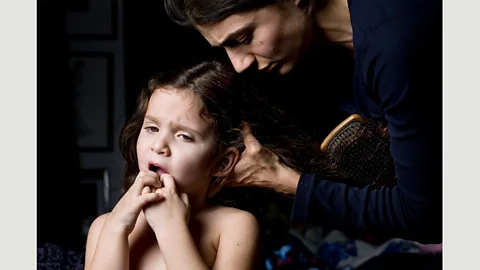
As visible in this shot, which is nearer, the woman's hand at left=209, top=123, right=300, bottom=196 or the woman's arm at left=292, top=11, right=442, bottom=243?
the woman's arm at left=292, top=11, right=442, bottom=243

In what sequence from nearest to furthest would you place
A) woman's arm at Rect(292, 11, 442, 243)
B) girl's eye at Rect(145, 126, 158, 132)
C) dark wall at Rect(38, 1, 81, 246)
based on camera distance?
1. woman's arm at Rect(292, 11, 442, 243)
2. girl's eye at Rect(145, 126, 158, 132)
3. dark wall at Rect(38, 1, 81, 246)

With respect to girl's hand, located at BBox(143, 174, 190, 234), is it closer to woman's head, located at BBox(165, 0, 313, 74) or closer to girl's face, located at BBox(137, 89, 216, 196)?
girl's face, located at BBox(137, 89, 216, 196)

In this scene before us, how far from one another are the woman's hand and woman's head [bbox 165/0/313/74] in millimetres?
132

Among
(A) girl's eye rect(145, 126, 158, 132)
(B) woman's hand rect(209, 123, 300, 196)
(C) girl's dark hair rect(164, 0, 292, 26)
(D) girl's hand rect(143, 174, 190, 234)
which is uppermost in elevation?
(C) girl's dark hair rect(164, 0, 292, 26)

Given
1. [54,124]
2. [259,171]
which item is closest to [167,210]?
[259,171]

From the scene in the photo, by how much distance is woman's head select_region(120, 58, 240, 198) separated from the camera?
1.31 m

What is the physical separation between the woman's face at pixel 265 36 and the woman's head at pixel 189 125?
0.05 metres

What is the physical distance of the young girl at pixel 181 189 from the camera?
128 cm

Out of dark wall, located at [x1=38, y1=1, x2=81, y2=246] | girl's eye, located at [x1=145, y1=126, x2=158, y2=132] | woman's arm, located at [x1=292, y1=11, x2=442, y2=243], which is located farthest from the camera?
dark wall, located at [x1=38, y1=1, x2=81, y2=246]

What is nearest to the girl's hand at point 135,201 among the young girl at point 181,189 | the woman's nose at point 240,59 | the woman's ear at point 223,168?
the young girl at point 181,189

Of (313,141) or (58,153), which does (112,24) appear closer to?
(58,153)

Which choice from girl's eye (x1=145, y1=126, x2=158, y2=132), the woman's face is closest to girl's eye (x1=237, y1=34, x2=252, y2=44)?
the woman's face

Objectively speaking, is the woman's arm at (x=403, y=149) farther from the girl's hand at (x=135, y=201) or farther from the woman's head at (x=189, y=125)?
the girl's hand at (x=135, y=201)

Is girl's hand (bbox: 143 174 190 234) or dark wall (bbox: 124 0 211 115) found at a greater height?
dark wall (bbox: 124 0 211 115)
